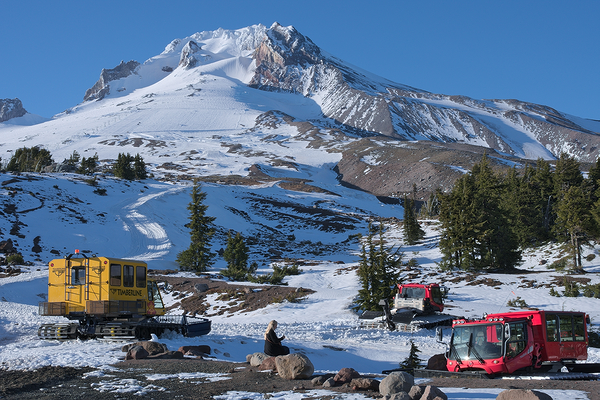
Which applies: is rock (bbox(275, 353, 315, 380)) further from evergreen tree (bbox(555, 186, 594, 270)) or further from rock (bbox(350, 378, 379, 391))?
evergreen tree (bbox(555, 186, 594, 270))

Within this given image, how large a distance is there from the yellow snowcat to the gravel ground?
5.33 m

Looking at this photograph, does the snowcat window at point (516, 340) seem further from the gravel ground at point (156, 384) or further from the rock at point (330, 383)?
the rock at point (330, 383)

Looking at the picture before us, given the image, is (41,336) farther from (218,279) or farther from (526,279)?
(526,279)

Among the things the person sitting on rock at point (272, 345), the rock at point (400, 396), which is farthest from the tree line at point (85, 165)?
the rock at point (400, 396)

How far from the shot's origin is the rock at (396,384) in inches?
330

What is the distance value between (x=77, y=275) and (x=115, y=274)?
150 cm

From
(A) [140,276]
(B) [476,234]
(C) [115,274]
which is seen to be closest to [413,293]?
(A) [140,276]

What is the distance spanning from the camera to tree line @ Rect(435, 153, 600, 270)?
41.0 meters

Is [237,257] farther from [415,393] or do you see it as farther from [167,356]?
[415,393]

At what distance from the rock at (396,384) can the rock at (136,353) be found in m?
7.75

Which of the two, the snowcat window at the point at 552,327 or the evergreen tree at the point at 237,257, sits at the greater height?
the evergreen tree at the point at 237,257

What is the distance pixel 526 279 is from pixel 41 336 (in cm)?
3170

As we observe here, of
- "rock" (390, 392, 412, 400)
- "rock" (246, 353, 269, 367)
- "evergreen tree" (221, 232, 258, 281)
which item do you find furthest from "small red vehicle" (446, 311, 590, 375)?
"evergreen tree" (221, 232, 258, 281)

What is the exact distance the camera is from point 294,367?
421 inches
